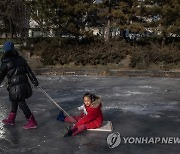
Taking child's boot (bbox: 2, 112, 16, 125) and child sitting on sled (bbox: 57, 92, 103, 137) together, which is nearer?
child sitting on sled (bbox: 57, 92, 103, 137)

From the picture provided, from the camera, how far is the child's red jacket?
280 inches

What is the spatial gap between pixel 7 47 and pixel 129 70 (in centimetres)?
1040

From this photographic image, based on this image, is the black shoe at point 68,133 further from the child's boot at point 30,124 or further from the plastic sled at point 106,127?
the child's boot at point 30,124

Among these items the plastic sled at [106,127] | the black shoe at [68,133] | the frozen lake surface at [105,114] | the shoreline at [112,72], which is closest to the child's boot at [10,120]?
the frozen lake surface at [105,114]

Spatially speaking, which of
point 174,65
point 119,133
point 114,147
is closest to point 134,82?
point 174,65

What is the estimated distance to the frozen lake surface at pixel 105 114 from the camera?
20.7 ft

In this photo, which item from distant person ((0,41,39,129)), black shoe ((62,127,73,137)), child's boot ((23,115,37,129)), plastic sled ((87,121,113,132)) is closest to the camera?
black shoe ((62,127,73,137))

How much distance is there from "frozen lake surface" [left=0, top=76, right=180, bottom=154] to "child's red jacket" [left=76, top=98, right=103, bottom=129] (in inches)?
8.3

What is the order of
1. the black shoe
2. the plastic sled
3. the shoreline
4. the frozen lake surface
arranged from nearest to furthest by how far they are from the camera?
1. the frozen lake surface
2. the black shoe
3. the plastic sled
4. the shoreline

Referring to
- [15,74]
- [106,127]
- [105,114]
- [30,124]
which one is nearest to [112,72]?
[105,114]

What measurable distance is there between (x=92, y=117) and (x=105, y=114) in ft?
5.40

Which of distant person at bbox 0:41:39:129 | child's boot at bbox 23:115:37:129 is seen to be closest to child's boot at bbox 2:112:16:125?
child's boot at bbox 23:115:37:129

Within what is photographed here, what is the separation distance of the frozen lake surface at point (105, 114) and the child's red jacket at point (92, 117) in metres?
0.21

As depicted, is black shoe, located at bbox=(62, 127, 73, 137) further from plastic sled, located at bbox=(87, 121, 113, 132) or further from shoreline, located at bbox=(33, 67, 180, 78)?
shoreline, located at bbox=(33, 67, 180, 78)
